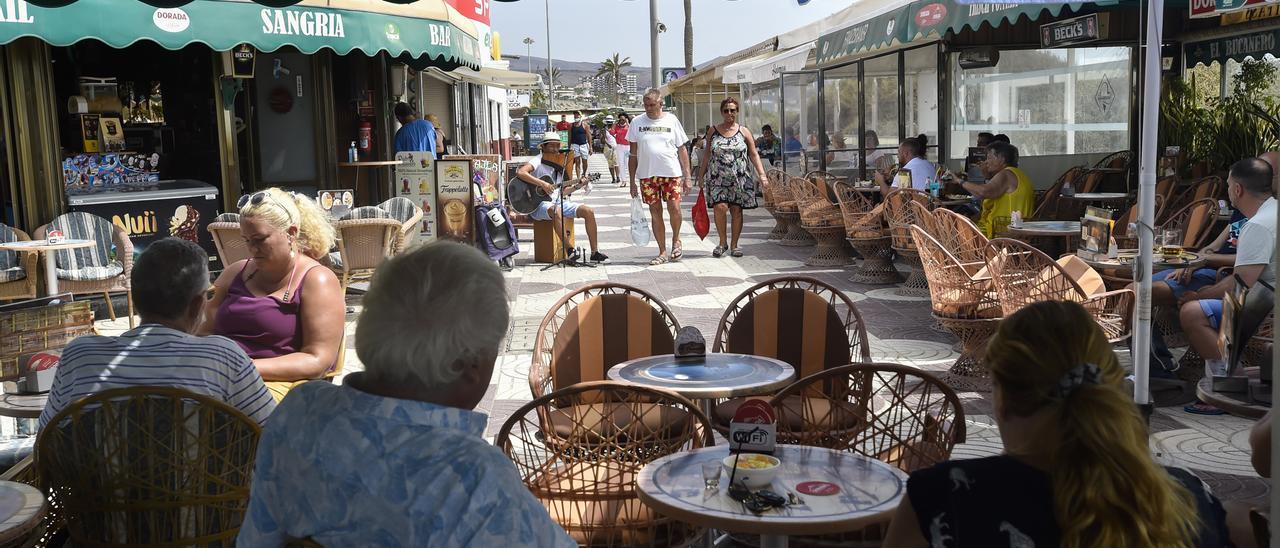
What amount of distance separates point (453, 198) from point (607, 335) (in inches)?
272

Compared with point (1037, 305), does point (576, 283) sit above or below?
below

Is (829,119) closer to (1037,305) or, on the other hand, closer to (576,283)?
(576,283)

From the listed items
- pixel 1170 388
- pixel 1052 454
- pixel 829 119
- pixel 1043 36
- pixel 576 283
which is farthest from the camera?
pixel 829 119

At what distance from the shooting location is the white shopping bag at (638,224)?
1140 cm

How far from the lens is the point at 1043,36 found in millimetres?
11219

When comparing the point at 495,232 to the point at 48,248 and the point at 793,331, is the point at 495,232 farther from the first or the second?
the point at 793,331

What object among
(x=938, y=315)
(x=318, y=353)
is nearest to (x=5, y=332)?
(x=318, y=353)

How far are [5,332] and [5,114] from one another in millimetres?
5450

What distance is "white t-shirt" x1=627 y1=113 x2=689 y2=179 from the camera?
10.9 m

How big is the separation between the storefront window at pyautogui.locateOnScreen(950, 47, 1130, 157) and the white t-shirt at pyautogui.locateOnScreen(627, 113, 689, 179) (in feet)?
11.4

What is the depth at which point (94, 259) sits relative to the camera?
8.73 meters

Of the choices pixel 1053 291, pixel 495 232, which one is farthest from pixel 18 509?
pixel 495 232

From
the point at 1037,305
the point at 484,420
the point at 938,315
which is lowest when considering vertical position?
the point at 938,315

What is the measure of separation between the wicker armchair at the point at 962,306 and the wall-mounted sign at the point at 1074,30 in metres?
4.82
